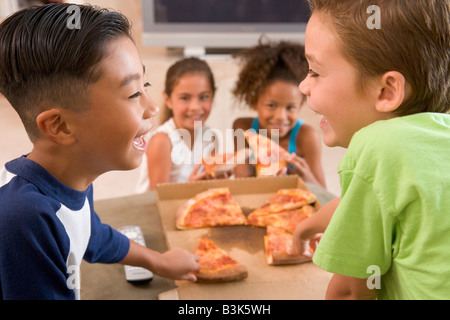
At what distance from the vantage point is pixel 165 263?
1.04 meters

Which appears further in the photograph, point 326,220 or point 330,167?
point 330,167

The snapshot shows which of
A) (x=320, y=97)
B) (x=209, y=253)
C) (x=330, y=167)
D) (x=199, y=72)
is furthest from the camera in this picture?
(x=330, y=167)

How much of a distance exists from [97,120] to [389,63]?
481mm

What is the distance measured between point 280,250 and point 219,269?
17 centimetres

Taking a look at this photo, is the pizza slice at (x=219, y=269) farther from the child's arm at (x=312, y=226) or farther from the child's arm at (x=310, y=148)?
the child's arm at (x=310, y=148)

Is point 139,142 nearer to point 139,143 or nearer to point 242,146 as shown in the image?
point 139,143

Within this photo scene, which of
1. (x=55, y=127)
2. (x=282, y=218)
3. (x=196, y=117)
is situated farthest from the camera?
(x=196, y=117)

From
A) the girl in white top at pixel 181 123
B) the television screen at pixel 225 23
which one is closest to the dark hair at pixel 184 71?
the girl in white top at pixel 181 123

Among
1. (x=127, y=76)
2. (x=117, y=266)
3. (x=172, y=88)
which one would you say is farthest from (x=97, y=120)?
(x=172, y=88)

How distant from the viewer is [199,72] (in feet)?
6.31

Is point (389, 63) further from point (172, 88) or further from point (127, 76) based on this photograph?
point (172, 88)

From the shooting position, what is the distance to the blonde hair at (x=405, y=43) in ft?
2.22

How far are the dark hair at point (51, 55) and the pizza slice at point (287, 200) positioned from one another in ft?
2.45

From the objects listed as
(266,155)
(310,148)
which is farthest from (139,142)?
(310,148)
